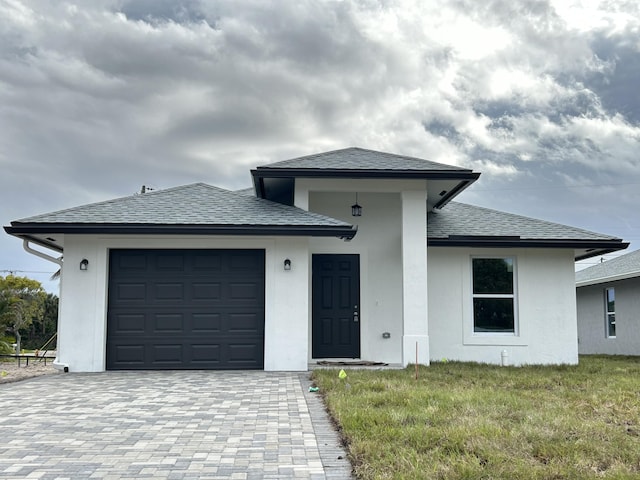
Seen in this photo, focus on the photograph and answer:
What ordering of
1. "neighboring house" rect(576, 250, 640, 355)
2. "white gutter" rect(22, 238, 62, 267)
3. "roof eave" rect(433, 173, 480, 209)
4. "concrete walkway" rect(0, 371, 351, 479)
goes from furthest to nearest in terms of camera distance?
"neighboring house" rect(576, 250, 640, 355)
"white gutter" rect(22, 238, 62, 267)
"roof eave" rect(433, 173, 480, 209)
"concrete walkway" rect(0, 371, 351, 479)

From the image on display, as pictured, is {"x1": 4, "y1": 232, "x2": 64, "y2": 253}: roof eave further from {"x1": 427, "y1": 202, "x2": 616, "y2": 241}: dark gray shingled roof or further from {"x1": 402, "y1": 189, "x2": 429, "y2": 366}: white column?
{"x1": 427, "y1": 202, "x2": 616, "y2": 241}: dark gray shingled roof

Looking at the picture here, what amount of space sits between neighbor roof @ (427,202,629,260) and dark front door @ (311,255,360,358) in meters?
2.02

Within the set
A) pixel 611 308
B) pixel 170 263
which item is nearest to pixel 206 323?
pixel 170 263

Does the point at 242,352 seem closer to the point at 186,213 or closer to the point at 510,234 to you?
the point at 186,213

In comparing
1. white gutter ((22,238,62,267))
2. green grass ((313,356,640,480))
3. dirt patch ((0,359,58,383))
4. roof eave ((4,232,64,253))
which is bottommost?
dirt patch ((0,359,58,383))

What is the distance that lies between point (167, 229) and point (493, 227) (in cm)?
734

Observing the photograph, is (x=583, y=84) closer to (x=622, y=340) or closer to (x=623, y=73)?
(x=623, y=73)

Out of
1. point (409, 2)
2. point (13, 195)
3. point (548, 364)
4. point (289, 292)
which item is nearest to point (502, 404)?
point (289, 292)

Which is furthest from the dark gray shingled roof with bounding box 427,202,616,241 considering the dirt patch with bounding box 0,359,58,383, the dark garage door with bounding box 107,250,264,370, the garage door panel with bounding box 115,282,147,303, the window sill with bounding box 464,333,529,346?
the dirt patch with bounding box 0,359,58,383

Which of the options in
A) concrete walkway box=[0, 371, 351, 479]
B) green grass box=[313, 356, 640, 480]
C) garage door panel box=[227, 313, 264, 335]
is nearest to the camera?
green grass box=[313, 356, 640, 480]

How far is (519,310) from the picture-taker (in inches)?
504

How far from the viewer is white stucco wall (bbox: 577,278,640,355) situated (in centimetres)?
1819

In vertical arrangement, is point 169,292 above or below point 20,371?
above

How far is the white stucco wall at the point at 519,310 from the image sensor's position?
12.7 meters
